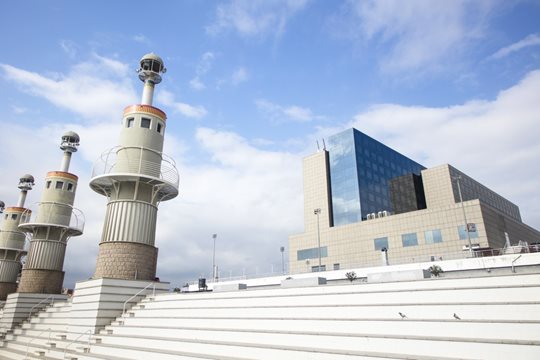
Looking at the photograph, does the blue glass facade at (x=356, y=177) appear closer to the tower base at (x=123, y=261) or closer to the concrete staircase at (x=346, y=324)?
the tower base at (x=123, y=261)

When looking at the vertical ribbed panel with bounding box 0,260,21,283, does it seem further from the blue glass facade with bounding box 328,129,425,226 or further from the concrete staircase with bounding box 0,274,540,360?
the blue glass facade with bounding box 328,129,425,226

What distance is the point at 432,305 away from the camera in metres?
10.3

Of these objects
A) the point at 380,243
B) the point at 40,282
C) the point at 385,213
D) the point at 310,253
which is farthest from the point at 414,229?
the point at 40,282

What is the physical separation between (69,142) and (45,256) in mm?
12848

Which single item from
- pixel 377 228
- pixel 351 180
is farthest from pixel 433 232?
pixel 351 180

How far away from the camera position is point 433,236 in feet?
147

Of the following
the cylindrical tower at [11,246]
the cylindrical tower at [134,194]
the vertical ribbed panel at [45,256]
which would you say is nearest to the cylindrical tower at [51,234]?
the vertical ribbed panel at [45,256]

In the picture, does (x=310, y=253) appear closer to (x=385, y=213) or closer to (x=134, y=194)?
(x=385, y=213)

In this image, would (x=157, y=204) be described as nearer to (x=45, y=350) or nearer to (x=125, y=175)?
(x=125, y=175)

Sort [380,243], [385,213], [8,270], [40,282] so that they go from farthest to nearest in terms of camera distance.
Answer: [385,213] < [380,243] < [8,270] < [40,282]

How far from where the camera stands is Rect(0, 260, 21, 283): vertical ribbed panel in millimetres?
41531

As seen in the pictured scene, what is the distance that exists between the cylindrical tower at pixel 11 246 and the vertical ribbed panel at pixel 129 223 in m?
28.3

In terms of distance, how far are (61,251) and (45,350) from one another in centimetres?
1742

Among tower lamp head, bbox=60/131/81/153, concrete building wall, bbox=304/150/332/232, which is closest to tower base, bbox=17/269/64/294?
tower lamp head, bbox=60/131/81/153
